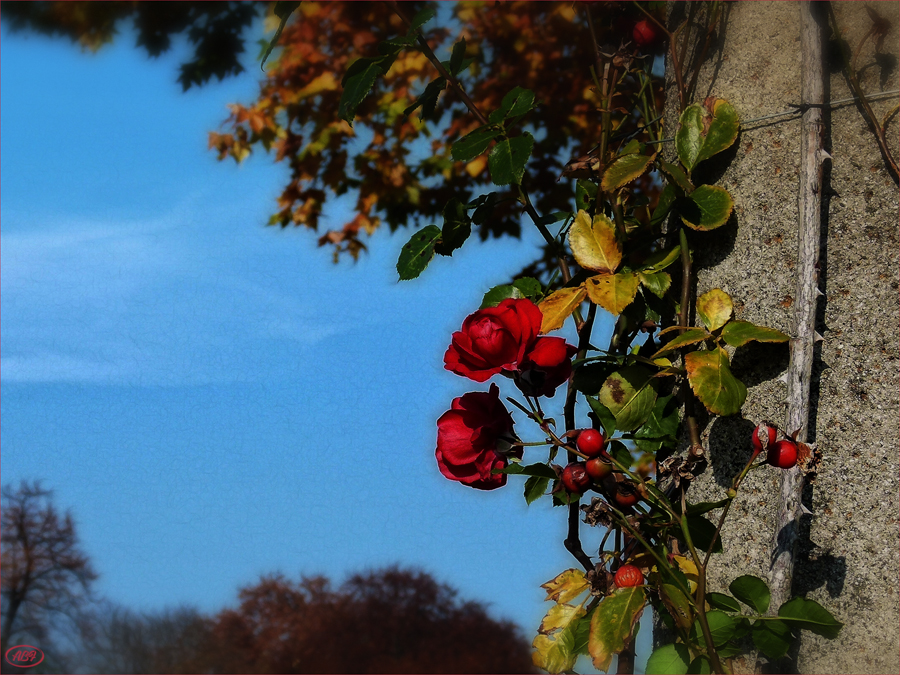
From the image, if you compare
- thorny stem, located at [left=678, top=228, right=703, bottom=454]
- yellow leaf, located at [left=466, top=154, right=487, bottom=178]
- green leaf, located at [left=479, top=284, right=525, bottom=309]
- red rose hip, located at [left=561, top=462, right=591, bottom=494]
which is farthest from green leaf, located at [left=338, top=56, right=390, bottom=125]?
yellow leaf, located at [left=466, top=154, right=487, bottom=178]

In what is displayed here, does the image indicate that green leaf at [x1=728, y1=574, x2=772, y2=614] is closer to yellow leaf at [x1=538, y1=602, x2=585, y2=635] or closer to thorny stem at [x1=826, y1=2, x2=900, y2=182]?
yellow leaf at [x1=538, y1=602, x2=585, y2=635]

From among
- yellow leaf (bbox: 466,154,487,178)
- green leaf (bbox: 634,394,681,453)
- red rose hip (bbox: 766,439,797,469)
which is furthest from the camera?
yellow leaf (bbox: 466,154,487,178)

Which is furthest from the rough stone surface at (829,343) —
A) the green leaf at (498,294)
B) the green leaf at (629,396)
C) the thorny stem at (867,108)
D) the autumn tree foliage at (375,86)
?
the autumn tree foliage at (375,86)

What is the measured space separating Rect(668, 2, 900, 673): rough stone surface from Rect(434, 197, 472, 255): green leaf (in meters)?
0.43

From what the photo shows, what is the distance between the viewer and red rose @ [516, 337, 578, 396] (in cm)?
113

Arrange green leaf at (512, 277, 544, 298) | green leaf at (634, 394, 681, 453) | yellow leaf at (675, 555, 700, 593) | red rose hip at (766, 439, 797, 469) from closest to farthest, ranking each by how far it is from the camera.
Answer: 1. red rose hip at (766, 439, 797, 469)
2. yellow leaf at (675, 555, 700, 593)
3. green leaf at (634, 394, 681, 453)
4. green leaf at (512, 277, 544, 298)

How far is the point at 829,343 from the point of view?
1104 mm

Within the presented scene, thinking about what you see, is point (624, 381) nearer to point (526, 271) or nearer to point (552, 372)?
point (552, 372)

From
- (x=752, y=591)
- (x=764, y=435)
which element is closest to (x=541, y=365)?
(x=764, y=435)

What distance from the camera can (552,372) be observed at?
1.15 metres

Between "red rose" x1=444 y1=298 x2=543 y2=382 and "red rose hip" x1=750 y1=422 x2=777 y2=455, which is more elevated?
"red rose" x1=444 y1=298 x2=543 y2=382

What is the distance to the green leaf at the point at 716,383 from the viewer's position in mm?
1068

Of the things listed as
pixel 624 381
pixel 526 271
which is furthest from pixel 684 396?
pixel 526 271

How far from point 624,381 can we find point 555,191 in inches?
83.4
